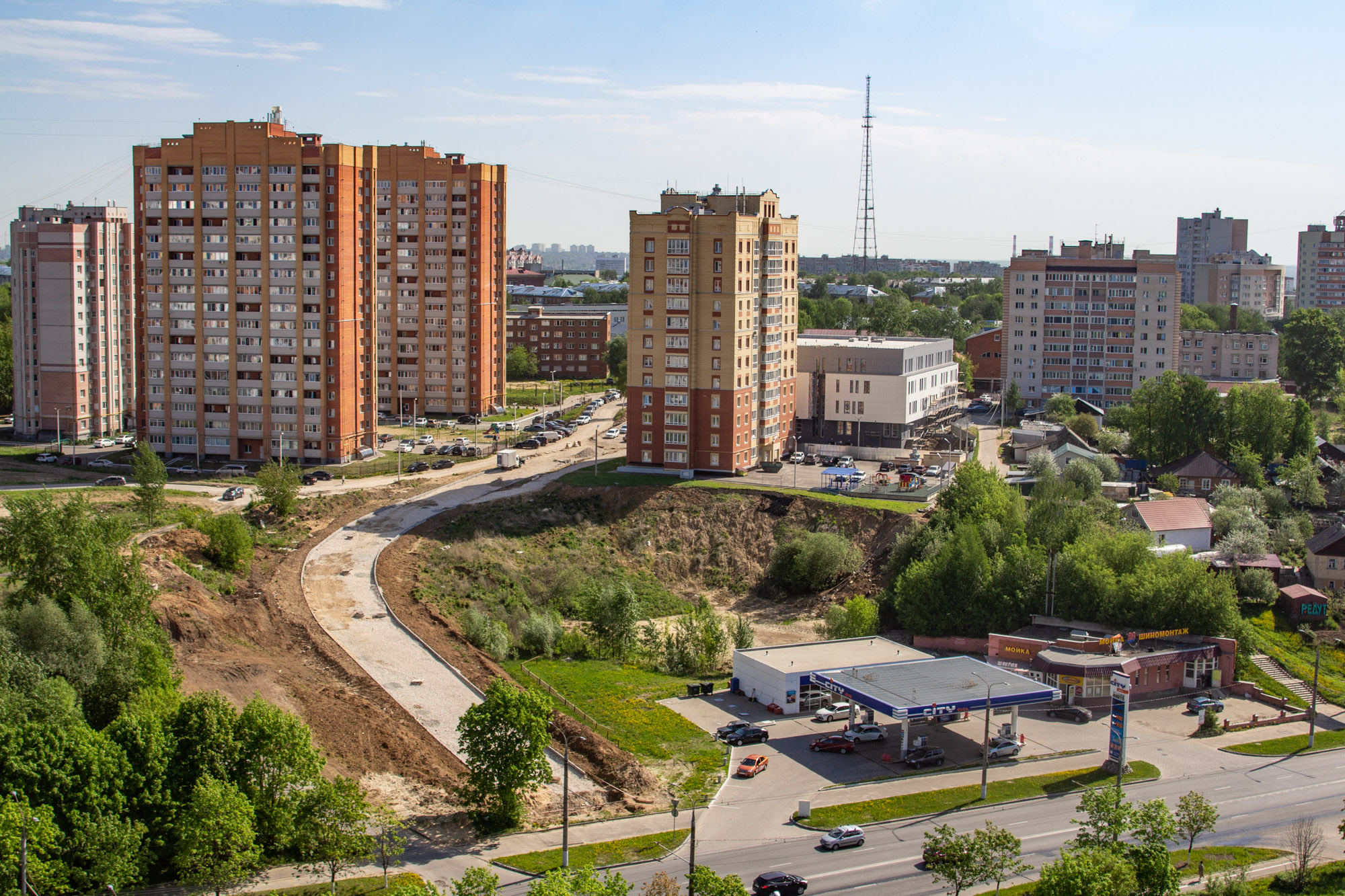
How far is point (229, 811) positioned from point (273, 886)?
2.66 meters

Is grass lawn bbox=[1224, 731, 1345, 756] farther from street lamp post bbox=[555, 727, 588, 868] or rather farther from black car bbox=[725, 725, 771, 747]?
street lamp post bbox=[555, 727, 588, 868]

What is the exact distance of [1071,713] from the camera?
182 ft

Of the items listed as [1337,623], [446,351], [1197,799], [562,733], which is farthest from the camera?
[446,351]

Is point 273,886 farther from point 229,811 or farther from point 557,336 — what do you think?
point 557,336

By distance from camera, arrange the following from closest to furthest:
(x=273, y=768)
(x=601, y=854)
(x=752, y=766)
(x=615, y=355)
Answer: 1. (x=601, y=854)
2. (x=273, y=768)
3. (x=752, y=766)
4. (x=615, y=355)

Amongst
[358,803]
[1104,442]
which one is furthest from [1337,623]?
[358,803]

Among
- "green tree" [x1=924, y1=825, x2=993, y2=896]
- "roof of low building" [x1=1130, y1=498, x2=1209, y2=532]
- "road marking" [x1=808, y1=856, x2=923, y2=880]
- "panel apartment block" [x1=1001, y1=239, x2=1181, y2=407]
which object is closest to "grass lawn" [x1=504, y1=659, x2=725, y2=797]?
"road marking" [x1=808, y1=856, x2=923, y2=880]

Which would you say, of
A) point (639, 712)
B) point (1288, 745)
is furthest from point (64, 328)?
point (1288, 745)

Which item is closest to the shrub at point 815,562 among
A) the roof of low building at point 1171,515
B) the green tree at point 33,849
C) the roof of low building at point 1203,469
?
the roof of low building at point 1171,515

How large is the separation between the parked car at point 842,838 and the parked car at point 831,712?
41.8ft

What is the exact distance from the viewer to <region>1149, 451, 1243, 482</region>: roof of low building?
9112 centimetres

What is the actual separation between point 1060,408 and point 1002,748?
227 feet

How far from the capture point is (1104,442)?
340 ft

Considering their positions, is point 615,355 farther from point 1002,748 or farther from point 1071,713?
point 1002,748
